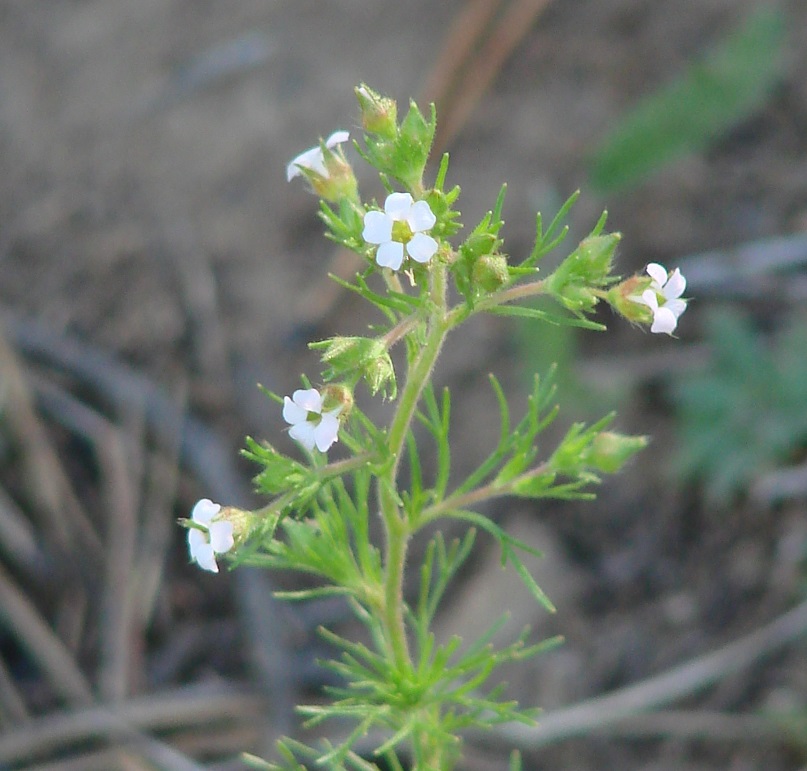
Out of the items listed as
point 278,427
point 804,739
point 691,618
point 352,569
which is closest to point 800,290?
point 691,618

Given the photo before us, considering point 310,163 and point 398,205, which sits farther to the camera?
point 310,163

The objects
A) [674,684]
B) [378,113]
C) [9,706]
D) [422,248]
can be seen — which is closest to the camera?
[422,248]

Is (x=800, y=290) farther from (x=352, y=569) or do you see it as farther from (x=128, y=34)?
(x=128, y=34)

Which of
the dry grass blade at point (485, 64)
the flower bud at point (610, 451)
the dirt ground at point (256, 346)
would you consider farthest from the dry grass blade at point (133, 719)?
the dry grass blade at point (485, 64)

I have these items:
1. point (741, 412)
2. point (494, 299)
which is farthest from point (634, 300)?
→ point (741, 412)

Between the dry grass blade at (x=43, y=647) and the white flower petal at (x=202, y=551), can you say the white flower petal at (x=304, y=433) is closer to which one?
the white flower petal at (x=202, y=551)

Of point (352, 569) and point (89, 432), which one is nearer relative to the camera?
point (352, 569)

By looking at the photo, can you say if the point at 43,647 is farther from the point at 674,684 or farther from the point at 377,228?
the point at 377,228
